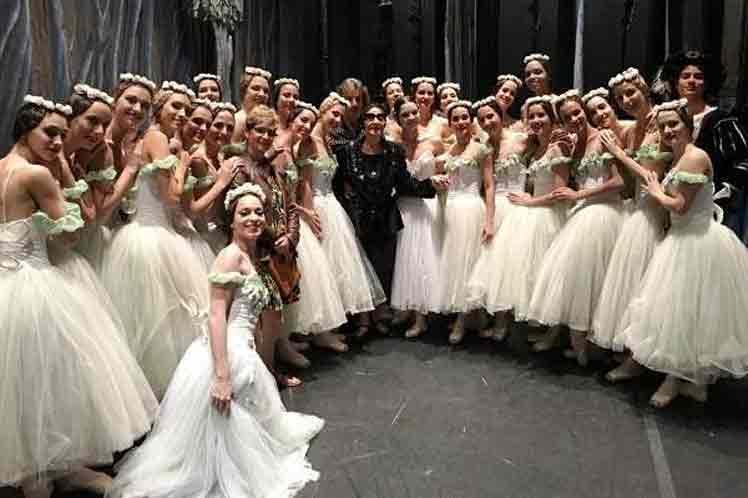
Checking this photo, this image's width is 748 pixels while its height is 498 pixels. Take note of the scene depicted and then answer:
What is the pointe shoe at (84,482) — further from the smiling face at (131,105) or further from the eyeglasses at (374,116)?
the eyeglasses at (374,116)

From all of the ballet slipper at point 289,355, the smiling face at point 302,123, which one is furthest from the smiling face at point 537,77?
the ballet slipper at point 289,355

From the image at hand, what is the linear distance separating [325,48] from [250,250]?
3656mm

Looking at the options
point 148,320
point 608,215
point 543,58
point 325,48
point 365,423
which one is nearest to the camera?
point 148,320

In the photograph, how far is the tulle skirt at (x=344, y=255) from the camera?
12.0ft

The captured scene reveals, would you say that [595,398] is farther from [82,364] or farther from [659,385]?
[82,364]

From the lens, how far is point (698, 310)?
2803mm

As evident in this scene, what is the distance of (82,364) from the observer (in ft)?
6.84

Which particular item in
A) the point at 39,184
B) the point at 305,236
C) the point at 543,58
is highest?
the point at 543,58

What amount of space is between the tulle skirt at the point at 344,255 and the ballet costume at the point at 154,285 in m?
1.05

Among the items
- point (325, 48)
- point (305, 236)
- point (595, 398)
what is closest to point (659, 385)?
point (595, 398)

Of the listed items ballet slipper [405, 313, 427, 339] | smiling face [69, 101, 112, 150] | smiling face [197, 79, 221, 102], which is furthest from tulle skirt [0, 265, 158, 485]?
ballet slipper [405, 313, 427, 339]

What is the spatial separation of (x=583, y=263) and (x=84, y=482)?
2.53 m

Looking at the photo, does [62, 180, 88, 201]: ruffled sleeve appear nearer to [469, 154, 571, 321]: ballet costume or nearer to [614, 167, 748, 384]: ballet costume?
[469, 154, 571, 321]: ballet costume

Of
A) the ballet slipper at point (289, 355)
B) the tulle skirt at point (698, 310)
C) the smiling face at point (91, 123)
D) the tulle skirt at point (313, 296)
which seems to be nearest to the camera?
the smiling face at point (91, 123)
